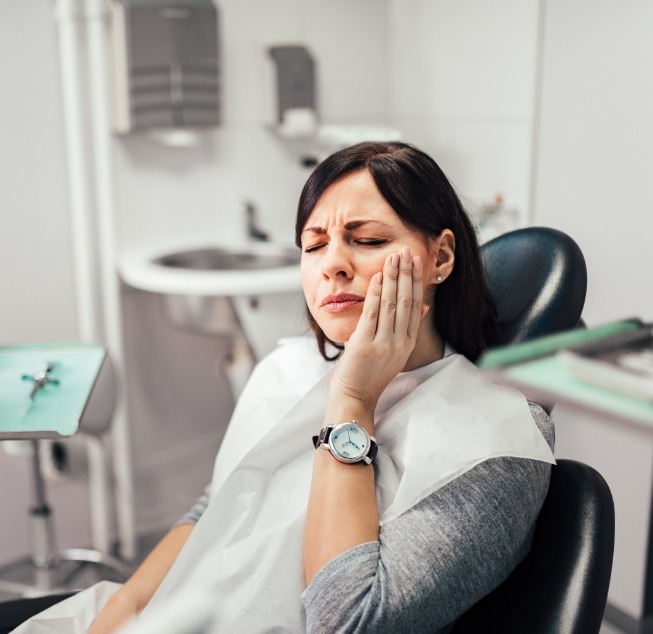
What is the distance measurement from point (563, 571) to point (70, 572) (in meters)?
1.73

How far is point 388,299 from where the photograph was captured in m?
1.05

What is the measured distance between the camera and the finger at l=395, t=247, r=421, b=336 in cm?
106

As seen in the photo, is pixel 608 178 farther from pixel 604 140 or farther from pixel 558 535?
pixel 558 535

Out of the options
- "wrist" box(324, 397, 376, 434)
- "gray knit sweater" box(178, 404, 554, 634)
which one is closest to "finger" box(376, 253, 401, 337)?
"wrist" box(324, 397, 376, 434)

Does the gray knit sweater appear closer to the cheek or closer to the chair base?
the cheek

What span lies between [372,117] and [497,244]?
1524 mm

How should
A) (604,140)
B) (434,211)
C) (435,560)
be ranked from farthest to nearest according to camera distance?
(604,140) → (434,211) → (435,560)

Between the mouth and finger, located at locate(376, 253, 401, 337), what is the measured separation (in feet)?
0.20

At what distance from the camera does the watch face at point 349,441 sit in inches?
40.6

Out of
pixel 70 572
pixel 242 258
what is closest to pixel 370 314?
pixel 242 258

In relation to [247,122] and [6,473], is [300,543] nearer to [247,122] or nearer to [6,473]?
[6,473]

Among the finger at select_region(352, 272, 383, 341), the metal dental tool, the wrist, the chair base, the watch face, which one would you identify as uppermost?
the finger at select_region(352, 272, 383, 341)

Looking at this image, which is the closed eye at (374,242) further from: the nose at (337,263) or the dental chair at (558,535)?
the dental chair at (558,535)

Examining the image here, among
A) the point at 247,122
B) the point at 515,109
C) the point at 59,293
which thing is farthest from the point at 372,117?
the point at 59,293
